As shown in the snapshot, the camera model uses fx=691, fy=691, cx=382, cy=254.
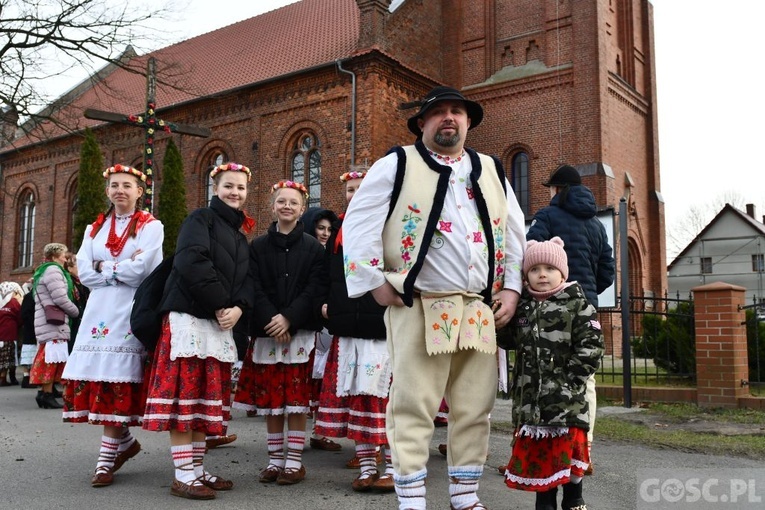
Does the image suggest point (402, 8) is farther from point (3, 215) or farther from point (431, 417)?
point (3, 215)

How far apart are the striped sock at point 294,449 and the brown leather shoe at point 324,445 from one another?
1196 millimetres

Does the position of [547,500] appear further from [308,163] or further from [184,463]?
[308,163]

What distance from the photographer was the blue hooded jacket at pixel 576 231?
15.3ft

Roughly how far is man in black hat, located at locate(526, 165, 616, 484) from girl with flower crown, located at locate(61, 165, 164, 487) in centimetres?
273

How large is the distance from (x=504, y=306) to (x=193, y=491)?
82.7 inches

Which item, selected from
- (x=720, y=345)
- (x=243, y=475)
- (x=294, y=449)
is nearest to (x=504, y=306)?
(x=294, y=449)

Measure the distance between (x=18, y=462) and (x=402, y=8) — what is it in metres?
18.8

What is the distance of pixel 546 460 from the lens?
3.41 metres

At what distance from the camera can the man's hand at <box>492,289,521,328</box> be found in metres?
3.49

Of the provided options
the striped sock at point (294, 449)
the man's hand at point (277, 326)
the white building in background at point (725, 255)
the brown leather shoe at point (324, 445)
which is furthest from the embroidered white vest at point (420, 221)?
the white building in background at point (725, 255)

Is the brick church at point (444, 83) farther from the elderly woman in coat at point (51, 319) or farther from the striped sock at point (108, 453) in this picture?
the striped sock at point (108, 453)

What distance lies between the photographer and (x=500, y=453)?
5.52 meters

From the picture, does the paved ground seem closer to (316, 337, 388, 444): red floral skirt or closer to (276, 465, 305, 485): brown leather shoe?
(276, 465, 305, 485): brown leather shoe

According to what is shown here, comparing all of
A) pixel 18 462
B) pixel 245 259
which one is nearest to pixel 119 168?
pixel 245 259
